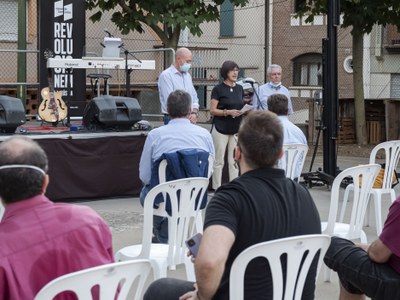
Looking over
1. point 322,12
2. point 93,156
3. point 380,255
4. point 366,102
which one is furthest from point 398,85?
point 380,255

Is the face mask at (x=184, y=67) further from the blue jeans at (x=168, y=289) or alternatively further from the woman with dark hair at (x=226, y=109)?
the blue jeans at (x=168, y=289)

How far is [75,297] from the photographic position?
2.88 meters

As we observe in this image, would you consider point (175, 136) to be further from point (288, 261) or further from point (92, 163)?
point (92, 163)

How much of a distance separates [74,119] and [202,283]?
9.49m

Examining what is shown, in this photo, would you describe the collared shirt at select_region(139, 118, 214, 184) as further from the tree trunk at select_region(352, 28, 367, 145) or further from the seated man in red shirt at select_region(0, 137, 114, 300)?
the tree trunk at select_region(352, 28, 367, 145)

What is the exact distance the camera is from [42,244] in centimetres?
289

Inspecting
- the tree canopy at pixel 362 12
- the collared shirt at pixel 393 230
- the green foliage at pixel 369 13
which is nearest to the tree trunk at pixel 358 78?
the tree canopy at pixel 362 12

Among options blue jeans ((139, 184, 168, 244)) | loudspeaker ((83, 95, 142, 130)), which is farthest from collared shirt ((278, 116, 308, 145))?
loudspeaker ((83, 95, 142, 130))

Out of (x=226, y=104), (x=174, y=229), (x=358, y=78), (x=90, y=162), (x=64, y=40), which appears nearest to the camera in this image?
(x=174, y=229)

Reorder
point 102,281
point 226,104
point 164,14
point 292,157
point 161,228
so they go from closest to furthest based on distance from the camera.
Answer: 1. point 102,281
2. point 161,228
3. point 292,157
4. point 226,104
5. point 164,14

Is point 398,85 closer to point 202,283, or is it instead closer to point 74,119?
point 74,119

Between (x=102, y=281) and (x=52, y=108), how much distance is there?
8.18m

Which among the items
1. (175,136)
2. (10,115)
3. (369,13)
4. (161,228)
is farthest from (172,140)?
(369,13)

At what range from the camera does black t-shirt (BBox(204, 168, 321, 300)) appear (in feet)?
10.7
